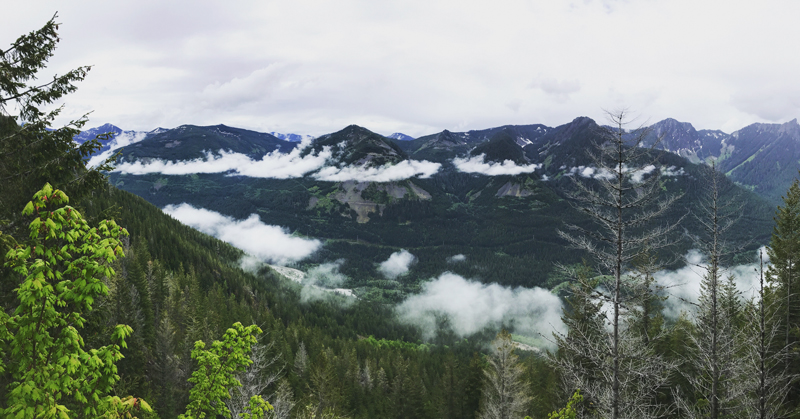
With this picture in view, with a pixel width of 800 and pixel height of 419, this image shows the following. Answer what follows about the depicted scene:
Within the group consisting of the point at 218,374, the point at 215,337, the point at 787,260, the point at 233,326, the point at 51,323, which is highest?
the point at 51,323

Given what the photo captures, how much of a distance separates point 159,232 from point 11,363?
134m

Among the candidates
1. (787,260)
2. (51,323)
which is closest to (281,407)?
(51,323)

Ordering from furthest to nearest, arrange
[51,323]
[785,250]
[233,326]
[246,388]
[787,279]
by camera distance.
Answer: [785,250], [246,388], [787,279], [233,326], [51,323]

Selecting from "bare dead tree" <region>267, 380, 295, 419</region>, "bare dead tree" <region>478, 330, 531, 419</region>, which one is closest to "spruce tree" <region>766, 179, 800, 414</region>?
"bare dead tree" <region>478, 330, 531, 419</region>

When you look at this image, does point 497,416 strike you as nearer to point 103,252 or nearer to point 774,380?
point 774,380

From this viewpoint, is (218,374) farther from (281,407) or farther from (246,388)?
(281,407)

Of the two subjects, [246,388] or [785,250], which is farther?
[785,250]

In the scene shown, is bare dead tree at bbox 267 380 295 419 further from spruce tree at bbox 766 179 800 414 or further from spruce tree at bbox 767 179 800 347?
spruce tree at bbox 767 179 800 347

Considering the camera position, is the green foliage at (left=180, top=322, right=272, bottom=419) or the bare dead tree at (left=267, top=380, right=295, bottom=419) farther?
the bare dead tree at (left=267, top=380, right=295, bottom=419)

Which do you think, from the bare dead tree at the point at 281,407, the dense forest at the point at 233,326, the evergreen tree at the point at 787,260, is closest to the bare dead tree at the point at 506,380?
the dense forest at the point at 233,326

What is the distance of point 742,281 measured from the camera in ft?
627

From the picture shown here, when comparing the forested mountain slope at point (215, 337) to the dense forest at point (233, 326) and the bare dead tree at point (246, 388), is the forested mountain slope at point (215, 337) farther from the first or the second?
the bare dead tree at point (246, 388)

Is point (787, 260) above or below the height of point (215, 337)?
above

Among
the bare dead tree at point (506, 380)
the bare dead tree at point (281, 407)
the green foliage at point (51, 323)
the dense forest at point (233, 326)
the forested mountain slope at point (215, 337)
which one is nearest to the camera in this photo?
the green foliage at point (51, 323)
